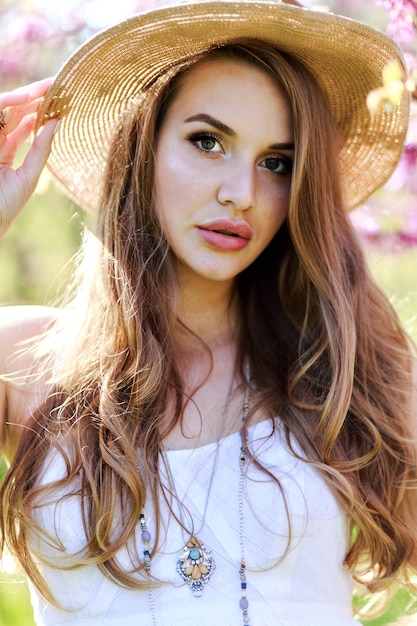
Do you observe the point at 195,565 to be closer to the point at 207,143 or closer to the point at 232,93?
the point at 207,143

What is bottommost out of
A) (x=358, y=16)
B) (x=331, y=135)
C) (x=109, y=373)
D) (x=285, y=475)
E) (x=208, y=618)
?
(x=208, y=618)

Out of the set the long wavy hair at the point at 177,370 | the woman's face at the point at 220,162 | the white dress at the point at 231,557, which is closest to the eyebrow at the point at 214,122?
the woman's face at the point at 220,162

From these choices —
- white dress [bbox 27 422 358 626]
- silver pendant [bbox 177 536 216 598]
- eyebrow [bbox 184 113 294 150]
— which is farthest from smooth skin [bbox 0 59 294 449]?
silver pendant [bbox 177 536 216 598]

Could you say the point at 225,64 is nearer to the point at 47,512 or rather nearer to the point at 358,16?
the point at 47,512

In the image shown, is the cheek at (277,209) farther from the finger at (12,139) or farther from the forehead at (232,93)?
the finger at (12,139)

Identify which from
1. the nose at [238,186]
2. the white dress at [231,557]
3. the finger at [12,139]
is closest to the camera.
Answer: the white dress at [231,557]

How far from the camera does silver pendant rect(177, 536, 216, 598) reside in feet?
6.68

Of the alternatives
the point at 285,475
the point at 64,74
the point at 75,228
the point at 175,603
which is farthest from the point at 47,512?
the point at 75,228

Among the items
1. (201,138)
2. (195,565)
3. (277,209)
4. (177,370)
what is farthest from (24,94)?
(195,565)

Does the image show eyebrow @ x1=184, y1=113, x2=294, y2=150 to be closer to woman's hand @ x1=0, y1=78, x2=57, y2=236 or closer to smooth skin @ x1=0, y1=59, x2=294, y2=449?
smooth skin @ x1=0, y1=59, x2=294, y2=449

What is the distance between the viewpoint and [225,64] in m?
2.25

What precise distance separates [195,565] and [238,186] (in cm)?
89

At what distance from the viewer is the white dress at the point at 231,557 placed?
2.03 meters

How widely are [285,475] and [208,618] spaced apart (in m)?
0.37
